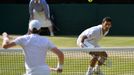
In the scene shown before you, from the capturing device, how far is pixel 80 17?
1007 inches

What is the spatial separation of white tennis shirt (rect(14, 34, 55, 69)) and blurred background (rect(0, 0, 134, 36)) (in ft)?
56.9

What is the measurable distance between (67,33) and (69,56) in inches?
549

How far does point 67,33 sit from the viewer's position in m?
25.5

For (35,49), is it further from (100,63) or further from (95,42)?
(95,42)

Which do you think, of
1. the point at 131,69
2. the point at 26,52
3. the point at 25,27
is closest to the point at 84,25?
the point at 25,27

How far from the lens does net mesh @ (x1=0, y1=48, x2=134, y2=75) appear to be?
36.3 ft

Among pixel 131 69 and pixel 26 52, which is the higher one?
pixel 26 52

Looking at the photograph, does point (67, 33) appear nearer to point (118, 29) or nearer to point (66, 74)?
point (118, 29)

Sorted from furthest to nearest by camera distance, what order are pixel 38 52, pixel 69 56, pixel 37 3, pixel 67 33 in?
1. pixel 67 33
2. pixel 37 3
3. pixel 69 56
4. pixel 38 52

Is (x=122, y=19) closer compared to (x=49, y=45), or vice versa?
(x=49, y=45)

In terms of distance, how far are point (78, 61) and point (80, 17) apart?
42.5 ft

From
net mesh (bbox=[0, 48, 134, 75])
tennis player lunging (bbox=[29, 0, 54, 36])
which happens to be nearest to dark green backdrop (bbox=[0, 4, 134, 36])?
tennis player lunging (bbox=[29, 0, 54, 36])

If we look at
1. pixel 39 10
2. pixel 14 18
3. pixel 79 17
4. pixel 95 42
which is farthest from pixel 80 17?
pixel 95 42

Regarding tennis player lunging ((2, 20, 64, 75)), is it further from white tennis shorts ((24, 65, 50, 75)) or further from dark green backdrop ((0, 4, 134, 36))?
dark green backdrop ((0, 4, 134, 36))
